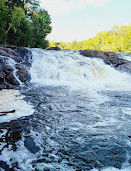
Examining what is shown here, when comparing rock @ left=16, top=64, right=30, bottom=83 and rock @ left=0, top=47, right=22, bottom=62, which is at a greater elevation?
rock @ left=0, top=47, right=22, bottom=62

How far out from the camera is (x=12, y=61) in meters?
7.42

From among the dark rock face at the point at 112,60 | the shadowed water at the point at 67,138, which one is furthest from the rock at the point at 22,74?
A: the dark rock face at the point at 112,60

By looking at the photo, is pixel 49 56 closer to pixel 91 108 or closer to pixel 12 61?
pixel 12 61

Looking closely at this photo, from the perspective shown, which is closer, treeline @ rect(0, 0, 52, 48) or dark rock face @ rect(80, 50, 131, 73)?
dark rock face @ rect(80, 50, 131, 73)

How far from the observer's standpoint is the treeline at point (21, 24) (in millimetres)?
13211

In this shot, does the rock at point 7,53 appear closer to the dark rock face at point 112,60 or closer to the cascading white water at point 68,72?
the cascading white water at point 68,72

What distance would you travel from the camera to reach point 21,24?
15.3 metres

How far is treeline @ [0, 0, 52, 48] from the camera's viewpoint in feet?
43.3

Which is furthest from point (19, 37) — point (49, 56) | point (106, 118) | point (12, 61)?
point (106, 118)

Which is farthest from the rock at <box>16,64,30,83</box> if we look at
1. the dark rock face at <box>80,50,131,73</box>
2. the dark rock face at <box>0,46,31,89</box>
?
the dark rock face at <box>80,50,131,73</box>

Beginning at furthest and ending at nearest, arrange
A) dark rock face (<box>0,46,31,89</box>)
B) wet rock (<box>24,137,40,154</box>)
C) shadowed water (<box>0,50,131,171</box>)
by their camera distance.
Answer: dark rock face (<box>0,46,31,89</box>)
wet rock (<box>24,137,40,154</box>)
shadowed water (<box>0,50,131,171</box>)

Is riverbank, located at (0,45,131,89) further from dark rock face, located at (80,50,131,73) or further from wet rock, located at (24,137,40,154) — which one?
dark rock face, located at (80,50,131,73)

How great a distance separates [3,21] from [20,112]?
13307 millimetres

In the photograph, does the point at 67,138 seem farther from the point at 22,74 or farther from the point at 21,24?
the point at 21,24
